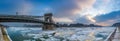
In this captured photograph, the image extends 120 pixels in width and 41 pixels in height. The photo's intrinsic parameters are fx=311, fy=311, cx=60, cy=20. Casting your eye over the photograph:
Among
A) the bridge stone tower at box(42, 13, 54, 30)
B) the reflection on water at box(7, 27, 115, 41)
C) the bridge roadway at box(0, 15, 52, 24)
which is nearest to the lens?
the reflection on water at box(7, 27, 115, 41)

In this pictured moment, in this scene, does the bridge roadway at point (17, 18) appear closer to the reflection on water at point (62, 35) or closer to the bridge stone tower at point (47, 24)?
the reflection on water at point (62, 35)

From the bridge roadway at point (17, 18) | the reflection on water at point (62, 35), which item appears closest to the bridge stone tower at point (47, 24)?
the reflection on water at point (62, 35)

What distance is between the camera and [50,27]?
24.2 meters

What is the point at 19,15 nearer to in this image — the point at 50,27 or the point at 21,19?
the point at 21,19

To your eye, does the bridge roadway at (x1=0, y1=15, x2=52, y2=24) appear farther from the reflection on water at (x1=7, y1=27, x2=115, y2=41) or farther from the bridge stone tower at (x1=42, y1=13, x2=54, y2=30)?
the bridge stone tower at (x1=42, y1=13, x2=54, y2=30)

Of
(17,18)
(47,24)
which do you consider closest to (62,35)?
(17,18)

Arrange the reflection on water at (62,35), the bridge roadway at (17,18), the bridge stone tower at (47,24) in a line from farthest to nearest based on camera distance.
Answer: the bridge stone tower at (47,24), the bridge roadway at (17,18), the reflection on water at (62,35)

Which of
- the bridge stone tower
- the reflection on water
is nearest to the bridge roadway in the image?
the reflection on water

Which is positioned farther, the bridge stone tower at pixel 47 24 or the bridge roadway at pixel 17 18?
the bridge stone tower at pixel 47 24

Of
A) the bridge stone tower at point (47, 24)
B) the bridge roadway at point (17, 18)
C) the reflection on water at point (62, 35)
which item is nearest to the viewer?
the reflection on water at point (62, 35)

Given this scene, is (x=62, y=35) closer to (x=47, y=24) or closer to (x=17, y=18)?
(x=17, y=18)

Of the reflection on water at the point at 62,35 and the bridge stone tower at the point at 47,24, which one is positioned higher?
the bridge stone tower at the point at 47,24

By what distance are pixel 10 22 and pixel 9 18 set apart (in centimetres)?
116

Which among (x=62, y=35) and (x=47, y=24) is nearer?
(x=62, y=35)
